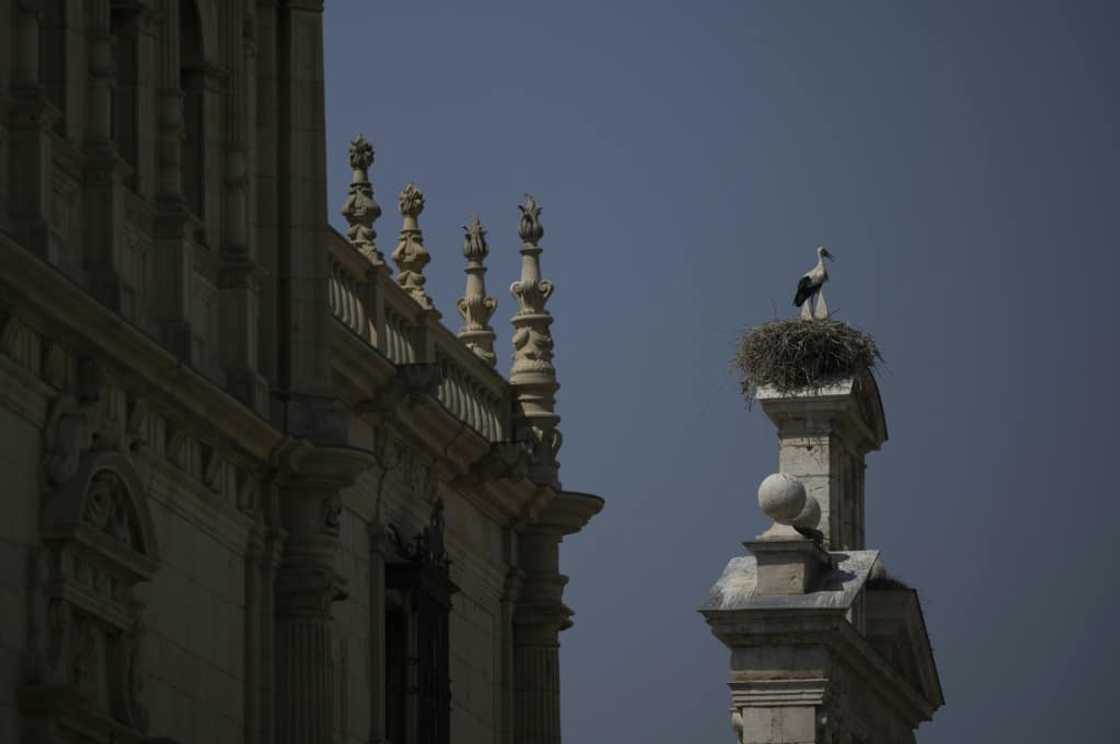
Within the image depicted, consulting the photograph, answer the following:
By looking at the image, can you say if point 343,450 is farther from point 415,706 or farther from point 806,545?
point 806,545

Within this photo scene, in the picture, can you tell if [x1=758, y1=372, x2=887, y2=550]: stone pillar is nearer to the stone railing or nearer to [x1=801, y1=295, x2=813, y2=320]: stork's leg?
[x1=801, y1=295, x2=813, y2=320]: stork's leg

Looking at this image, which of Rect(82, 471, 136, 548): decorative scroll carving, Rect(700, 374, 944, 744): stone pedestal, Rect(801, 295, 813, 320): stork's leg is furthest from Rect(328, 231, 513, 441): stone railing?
Rect(801, 295, 813, 320): stork's leg

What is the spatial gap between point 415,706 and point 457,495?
209 cm

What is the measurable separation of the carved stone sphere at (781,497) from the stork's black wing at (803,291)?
463 centimetres

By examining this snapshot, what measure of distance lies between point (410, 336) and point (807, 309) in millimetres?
14632

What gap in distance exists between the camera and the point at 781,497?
137ft

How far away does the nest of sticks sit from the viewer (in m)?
45.0

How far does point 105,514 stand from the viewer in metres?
24.6

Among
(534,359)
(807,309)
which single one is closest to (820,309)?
(807,309)

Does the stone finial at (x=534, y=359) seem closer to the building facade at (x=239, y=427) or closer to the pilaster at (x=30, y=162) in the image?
the building facade at (x=239, y=427)

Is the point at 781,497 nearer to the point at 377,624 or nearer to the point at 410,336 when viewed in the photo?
the point at 410,336

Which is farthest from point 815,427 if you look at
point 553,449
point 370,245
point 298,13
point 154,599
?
point 154,599

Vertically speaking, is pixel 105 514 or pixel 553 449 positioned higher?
pixel 553 449

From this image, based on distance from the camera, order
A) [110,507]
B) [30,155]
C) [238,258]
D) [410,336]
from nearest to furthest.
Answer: [30,155]
[110,507]
[238,258]
[410,336]
